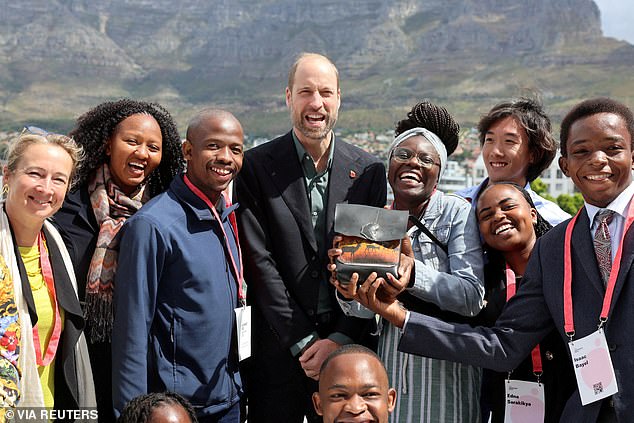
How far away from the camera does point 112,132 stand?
4.49m

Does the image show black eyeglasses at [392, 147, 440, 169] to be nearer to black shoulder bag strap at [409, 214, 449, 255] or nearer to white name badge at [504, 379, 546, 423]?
A: black shoulder bag strap at [409, 214, 449, 255]

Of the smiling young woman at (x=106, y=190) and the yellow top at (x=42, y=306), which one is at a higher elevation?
the smiling young woman at (x=106, y=190)

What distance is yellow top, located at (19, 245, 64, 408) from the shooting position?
3785 millimetres

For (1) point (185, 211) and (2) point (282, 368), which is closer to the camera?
(1) point (185, 211)

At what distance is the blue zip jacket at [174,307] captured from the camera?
3.83 metres

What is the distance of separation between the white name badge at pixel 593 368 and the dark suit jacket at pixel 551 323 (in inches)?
1.5

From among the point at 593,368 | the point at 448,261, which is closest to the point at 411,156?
the point at 448,261

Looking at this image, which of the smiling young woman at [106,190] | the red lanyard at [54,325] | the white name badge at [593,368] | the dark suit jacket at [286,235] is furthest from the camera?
the dark suit jacket at [286,235]

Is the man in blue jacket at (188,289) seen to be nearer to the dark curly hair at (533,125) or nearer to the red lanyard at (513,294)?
the red lanyard at (513,294)

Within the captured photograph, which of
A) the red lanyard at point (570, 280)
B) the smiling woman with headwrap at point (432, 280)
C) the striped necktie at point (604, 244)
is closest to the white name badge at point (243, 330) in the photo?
the smiling woman with headwrap at point (432, 280)

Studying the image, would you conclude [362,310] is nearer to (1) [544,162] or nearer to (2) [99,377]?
(2) [99,377]

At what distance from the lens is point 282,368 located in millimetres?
4402

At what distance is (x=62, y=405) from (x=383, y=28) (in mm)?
187835

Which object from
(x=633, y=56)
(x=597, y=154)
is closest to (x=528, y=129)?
(x=597, y=154)
